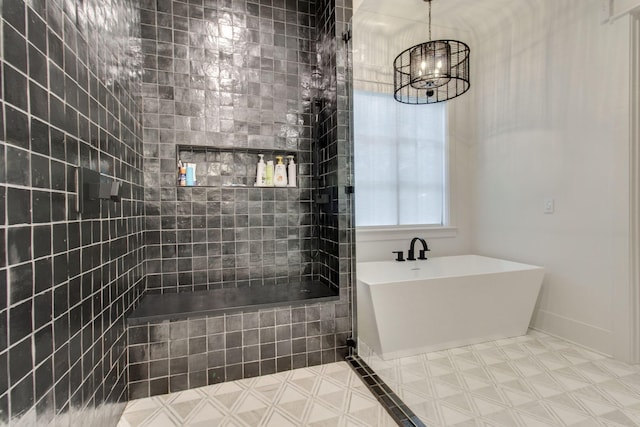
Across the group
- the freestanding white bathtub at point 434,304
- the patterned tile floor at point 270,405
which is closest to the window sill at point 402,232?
the freestanding white bathtub at point 434,304

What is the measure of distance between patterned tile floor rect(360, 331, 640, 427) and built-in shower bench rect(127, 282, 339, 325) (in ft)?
2.25

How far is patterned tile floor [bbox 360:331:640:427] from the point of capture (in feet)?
3.65

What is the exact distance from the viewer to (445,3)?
5.42ft

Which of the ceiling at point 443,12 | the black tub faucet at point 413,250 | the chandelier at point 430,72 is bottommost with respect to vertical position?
the black tub faucet at point 413,250

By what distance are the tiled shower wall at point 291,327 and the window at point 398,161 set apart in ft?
0.44

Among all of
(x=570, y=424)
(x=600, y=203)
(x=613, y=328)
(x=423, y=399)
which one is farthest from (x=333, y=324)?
(x=600, y=203)

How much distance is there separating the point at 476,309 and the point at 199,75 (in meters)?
2.37

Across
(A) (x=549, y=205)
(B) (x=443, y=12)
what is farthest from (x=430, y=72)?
(A) (x=549, y=205)

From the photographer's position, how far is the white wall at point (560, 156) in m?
0.98

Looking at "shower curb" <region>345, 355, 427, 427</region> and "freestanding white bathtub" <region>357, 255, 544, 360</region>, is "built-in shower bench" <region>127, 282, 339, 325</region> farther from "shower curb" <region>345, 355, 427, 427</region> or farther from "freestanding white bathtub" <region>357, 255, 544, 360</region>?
"shower curb" <region>345, 355, 427, 427</region>

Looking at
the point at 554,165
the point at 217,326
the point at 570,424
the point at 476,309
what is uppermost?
the point at 554,165

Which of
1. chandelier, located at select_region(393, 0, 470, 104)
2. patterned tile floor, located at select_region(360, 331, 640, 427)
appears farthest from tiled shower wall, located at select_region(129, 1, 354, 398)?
patterned tile floor, located at select_region(360, 331, 640, 427)

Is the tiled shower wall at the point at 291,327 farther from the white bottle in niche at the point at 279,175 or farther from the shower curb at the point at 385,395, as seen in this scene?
the white bottle in niche at the point at 279,175

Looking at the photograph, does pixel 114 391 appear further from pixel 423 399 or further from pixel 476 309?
pixel 476 309
